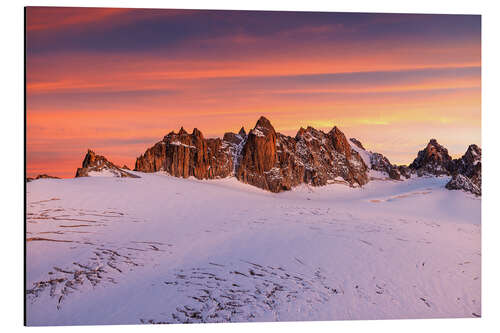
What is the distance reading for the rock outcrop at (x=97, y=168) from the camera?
12.0 metres

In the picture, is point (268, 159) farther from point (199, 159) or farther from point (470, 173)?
point (470, 173)

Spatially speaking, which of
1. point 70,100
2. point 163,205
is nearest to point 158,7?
point 70,100

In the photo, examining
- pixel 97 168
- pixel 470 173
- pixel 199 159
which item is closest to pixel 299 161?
pixel 199 159

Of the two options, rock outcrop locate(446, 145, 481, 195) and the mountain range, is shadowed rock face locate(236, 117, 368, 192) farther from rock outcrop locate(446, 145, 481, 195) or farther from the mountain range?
rock outcrop locate(446, 145, 481, 195)

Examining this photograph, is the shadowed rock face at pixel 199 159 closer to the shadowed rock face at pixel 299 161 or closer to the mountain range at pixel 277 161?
the mountain range at pixel 277 161

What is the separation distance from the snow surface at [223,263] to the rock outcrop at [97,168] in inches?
18.1

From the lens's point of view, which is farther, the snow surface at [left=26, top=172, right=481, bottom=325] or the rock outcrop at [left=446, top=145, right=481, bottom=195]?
the rock outcrop at [left=446, top=145, right=481, bottom=195]

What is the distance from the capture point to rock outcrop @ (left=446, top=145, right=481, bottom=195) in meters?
12.5

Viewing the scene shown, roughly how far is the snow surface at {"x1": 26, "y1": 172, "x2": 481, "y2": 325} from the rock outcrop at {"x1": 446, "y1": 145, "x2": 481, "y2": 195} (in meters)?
1.56

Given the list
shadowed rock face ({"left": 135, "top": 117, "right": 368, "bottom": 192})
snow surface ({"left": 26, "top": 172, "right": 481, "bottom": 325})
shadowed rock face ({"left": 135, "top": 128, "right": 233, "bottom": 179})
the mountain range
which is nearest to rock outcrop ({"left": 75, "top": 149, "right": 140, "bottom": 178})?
the mountain range

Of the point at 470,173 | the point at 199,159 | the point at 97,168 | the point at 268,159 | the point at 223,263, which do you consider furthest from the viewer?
the point at 268,159

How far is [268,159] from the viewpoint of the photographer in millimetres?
39062

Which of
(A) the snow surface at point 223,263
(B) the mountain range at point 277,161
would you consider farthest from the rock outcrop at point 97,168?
(A) the snow surface at point 223,263

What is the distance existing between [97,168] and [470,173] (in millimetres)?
17501
